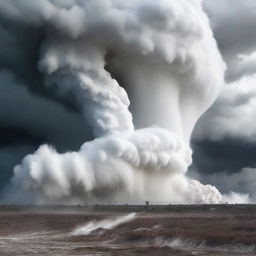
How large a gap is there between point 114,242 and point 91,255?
53.1 feet

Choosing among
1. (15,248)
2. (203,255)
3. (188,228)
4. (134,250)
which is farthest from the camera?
(188,228)

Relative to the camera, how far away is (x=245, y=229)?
72.2 metres

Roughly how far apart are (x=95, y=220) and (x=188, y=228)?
34725 millimetres

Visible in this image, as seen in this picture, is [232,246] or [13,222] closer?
[232,246]

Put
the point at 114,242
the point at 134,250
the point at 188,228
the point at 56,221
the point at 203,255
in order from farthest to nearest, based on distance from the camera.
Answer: the point at 56,221 → the point at 188,228 → the point at 114,242 → the point at 134,250 → the point at 203,255

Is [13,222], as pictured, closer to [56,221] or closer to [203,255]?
[56,221]

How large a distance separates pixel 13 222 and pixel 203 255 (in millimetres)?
70844

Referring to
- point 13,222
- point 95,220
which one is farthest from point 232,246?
point 13,222

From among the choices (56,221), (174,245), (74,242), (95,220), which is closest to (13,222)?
(56,221)

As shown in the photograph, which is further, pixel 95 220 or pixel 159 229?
pixel 95 220

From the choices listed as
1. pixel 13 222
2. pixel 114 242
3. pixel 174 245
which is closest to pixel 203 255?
pixel 174 245

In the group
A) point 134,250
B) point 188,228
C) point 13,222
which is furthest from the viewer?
point 13,222

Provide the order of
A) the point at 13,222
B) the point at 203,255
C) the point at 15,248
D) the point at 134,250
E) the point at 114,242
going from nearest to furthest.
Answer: the point at 203,255, the point at 134,250, the point at 15,248, the point at 114,242, the point at 13,222

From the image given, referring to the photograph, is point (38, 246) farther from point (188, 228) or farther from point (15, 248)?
point (188, 228)
